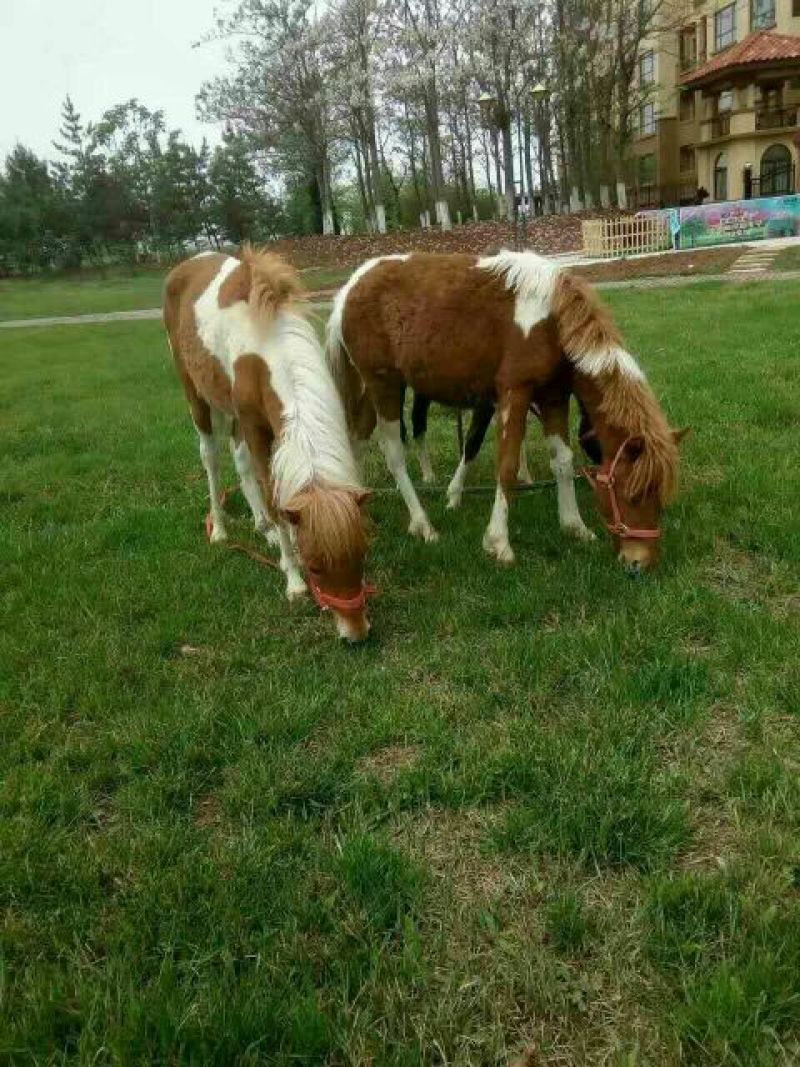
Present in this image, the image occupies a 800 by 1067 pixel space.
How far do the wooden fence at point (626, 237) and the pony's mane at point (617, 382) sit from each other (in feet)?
77.7

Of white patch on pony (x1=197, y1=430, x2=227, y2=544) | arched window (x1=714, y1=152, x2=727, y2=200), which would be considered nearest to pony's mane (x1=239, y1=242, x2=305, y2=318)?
white patch on pony (x1=197, y1=430, x2=227, y2=544)

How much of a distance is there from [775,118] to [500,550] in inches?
1613

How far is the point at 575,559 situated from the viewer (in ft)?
14.8

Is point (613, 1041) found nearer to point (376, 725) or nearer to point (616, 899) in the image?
point (616, 899)

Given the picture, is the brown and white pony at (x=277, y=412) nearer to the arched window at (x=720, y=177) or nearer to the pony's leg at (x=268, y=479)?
the pony's leg at (x=268, y=479)

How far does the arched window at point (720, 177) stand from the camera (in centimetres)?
3822

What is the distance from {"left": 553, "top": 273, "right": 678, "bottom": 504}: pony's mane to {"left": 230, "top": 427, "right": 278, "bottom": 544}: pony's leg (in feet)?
7.14

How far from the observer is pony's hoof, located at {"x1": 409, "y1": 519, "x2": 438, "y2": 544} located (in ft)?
17.1

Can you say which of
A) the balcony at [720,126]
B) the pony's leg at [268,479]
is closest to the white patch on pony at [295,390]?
the pony's leg at [268,479]

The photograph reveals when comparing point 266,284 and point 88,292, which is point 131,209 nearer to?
point 88,292

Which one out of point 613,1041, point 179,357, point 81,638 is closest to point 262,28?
point 179,357

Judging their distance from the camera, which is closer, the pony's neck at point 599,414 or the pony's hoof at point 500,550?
the pony's neck at point 599,414

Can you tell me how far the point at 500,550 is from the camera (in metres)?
4.76

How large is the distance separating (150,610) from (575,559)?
2476 millimetres
